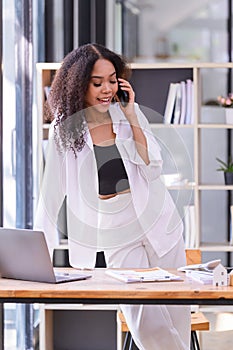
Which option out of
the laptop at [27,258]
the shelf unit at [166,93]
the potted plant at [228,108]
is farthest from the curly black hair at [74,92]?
the potted plant at [228,108]

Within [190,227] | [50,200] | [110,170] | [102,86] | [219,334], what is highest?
[102,86]

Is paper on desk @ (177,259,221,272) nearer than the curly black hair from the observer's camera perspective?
Yes

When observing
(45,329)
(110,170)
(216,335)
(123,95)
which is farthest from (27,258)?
(216,335)

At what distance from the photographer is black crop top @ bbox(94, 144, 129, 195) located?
3604 mm

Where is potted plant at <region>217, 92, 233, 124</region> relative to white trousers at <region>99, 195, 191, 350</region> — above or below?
above

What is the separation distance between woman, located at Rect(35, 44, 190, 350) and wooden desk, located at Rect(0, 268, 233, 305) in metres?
0.51

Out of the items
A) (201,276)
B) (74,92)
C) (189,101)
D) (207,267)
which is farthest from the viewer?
(189,101)

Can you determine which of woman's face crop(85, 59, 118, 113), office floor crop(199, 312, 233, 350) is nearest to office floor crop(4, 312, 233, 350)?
office floor crop(199, 312, 233, 350)

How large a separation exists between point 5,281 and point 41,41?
2.76 metres

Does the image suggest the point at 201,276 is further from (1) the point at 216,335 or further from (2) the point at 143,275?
(1) the point at 216,335

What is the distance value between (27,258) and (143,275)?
0.43m

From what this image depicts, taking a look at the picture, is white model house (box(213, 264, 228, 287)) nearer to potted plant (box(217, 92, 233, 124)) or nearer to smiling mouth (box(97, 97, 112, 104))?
smiling mouth (box(97, 97, 112, 104))

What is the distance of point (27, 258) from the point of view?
329 centimetres

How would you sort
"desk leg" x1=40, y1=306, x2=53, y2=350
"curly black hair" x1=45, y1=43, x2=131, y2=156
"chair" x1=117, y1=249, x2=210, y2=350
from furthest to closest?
1. "desk leg" x1=40, y1=306, x2=53, y2=350
2. "chair" x1=117, y1=249, x2=210, y2=350
3. "curly black hair" x1=45, y1=43, x2=131, y2=156
